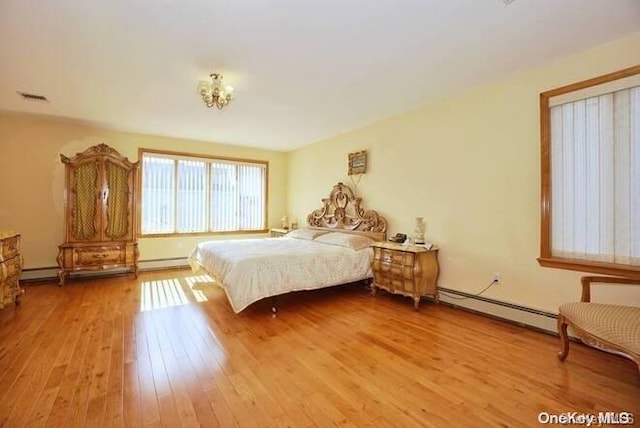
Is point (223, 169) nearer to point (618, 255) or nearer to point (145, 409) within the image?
point (145, 409)

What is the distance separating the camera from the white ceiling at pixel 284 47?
82.1 inches

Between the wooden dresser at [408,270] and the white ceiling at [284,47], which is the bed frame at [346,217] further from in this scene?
the white ceiling at [284,47]

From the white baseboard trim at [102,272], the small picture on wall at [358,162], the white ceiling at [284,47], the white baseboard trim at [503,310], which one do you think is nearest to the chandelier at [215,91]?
the white ceiling at [284,47]

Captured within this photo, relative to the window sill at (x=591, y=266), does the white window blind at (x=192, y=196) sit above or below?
above

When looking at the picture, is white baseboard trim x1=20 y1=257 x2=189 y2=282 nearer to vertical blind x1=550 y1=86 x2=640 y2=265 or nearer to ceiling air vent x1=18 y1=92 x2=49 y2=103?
ceiling air vent x1=18 y1=92 x2=49 y2=103

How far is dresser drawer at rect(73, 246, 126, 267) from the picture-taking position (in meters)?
4.59

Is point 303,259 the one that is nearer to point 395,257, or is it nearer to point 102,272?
point 395,257

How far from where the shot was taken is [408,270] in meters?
3.59

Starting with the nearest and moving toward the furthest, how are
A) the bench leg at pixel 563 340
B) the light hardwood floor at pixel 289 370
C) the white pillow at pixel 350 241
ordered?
the light hardwood floor at pixel 289 370, the bench leg at pixel 563 340, the white pillow at pixel 350 241

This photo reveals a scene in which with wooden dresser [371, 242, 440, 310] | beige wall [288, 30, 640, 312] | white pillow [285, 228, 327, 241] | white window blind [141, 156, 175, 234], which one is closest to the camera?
beige wall [288, 30, 640, 312]

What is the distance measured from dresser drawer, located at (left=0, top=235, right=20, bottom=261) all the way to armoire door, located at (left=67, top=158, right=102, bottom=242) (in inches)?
37.1

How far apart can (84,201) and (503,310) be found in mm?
6005

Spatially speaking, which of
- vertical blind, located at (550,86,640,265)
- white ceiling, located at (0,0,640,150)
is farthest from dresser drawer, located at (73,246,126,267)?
vertical blind, located at (550,86,640,265)

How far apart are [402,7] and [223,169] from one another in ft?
16.5
